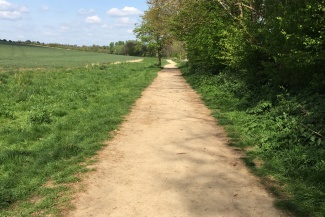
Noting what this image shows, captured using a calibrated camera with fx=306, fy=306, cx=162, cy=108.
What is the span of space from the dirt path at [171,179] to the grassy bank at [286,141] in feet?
1.11

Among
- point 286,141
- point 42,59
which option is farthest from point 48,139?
point 42,59

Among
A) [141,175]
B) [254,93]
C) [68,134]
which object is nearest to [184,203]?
[141,175]

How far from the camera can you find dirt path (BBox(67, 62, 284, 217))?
13.9 ft

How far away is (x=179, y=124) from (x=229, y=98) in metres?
4.38

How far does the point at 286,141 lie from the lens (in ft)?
21.7

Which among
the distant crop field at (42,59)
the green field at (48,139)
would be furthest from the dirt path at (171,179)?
the distant crop field at (42,59)

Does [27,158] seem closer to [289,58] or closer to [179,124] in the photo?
[179,124]

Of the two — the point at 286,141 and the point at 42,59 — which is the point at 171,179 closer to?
the point at 286,141

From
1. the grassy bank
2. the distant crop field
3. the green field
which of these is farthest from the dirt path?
the distant crop field

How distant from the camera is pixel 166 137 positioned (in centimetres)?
786

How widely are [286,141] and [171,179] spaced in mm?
2911

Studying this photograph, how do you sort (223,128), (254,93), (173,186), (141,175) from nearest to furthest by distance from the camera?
(173,186) < (141,175) < (223,128) < (254,93)

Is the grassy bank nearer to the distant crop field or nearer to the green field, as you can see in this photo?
the green field

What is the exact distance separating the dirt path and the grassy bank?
339 millimetres
